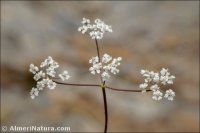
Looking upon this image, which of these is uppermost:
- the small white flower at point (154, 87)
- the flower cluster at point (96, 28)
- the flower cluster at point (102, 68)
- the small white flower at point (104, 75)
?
the flower cluster at point (96, 28)

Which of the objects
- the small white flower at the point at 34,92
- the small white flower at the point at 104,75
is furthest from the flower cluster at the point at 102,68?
the small white flower at the point at 34,92

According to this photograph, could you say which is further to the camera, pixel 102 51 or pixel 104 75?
pixel 102 51

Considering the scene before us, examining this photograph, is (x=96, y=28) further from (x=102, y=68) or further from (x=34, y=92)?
(x=34, y=92)

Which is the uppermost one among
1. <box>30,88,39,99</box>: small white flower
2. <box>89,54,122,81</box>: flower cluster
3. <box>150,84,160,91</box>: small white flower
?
<box>89,54,122,81</box>: flower cluster

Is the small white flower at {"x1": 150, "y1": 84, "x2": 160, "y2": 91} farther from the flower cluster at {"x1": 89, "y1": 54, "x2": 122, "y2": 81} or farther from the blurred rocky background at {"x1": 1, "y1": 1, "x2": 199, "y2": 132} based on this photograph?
the blurred rocky background at {"x1": 1, "y1": 1, "x2": 199, "y2": 132}

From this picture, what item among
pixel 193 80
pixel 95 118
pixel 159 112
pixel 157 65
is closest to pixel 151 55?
pixel 157 65

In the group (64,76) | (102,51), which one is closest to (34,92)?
(64,76)

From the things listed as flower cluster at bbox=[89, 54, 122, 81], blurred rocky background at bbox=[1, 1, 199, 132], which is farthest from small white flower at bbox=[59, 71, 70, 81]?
blurred rocky background at bbox=[1, 1, 199, 132]

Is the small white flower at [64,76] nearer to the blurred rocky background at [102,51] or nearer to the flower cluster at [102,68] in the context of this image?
the flower cluster at [102,68]

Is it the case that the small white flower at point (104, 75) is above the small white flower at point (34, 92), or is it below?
above

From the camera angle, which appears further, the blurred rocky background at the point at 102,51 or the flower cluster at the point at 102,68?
the blurred rocky background at the point at 102,51
